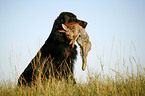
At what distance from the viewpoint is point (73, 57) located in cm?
414

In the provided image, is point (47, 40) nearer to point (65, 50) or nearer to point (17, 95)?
point (65, 50)

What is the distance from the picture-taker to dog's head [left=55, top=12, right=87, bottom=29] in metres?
3.72

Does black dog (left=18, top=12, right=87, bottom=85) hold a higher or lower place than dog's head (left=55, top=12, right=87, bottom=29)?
lower

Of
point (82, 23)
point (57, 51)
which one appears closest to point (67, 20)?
point (82, 23)

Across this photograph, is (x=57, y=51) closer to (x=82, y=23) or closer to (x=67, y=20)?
(x=67, y=20)

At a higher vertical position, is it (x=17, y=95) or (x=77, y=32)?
(x=77, y=32)

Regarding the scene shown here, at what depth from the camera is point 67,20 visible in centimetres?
380

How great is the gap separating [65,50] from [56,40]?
354 millimetres

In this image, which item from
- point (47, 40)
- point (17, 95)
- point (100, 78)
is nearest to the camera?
point (17, 95)

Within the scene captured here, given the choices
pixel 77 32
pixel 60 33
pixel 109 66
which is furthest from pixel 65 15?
pixel 109 66

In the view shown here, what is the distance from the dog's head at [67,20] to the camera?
372 cm

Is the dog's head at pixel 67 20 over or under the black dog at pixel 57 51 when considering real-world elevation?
over

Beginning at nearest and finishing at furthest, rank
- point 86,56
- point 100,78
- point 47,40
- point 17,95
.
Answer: point 17,95
point 100,78
point 86,56
point 47,40

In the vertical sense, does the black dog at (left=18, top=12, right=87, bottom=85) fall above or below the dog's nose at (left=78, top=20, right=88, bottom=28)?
below
